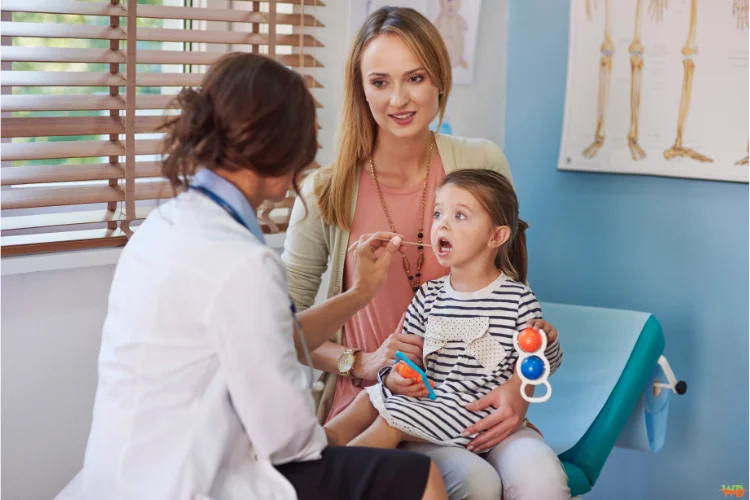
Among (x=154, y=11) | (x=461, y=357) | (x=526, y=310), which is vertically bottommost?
(x=461, y=357)

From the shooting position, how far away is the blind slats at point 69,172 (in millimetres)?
2033

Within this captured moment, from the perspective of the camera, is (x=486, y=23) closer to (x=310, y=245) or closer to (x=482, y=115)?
(x=482, y=115)

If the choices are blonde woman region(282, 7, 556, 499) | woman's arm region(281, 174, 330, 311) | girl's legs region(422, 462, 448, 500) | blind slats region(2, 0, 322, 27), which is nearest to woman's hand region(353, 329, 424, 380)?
blonde woman region(282, 7, 556, 499)

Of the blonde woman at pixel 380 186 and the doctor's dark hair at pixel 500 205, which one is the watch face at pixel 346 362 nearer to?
the blonde woman at pixel 380 186

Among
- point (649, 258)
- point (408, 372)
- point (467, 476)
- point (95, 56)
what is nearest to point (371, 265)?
point (408, 372)

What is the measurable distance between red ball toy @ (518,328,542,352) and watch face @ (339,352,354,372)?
42 centimetres

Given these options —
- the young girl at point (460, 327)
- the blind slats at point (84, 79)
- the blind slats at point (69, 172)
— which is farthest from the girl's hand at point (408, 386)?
the blind slats at point (84, 79)

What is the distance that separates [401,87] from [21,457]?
1232 mm

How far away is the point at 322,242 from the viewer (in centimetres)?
211

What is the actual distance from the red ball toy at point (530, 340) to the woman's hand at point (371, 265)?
1.00 feet

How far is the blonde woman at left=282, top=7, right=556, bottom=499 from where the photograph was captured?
195 centimetres

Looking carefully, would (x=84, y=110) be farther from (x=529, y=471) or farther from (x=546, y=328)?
(x=529, y=471)

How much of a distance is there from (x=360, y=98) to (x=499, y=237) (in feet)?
1.52

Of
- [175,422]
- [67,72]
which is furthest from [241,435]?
[67,72]
